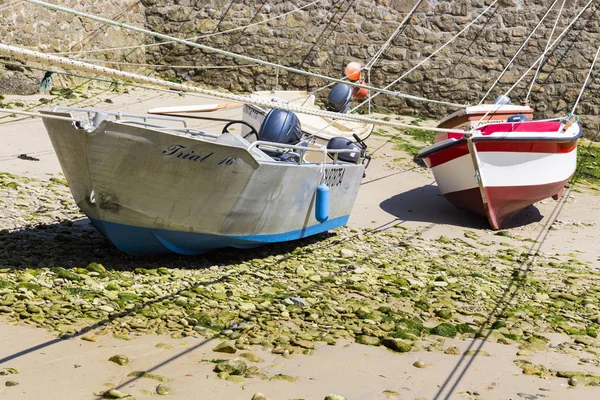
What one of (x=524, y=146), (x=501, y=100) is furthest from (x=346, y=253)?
(x=501, y=100)

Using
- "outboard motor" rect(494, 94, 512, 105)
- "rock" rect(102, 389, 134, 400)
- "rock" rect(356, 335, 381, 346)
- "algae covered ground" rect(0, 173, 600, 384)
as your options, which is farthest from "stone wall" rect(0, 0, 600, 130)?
"rock" rect(102, 389, 134, 400)

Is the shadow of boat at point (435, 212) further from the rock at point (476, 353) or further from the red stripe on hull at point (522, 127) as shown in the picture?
the rock at point (476, 353)

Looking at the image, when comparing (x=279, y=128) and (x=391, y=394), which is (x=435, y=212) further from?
(x=391, y=394)

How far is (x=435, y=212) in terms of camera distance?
990cm

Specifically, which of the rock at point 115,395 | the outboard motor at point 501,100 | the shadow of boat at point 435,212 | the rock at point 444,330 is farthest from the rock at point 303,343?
the outboard motor at point 501,100

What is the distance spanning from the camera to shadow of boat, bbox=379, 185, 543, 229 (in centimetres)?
952

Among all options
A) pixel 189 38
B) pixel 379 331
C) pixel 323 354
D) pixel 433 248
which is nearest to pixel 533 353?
pixel 379 331

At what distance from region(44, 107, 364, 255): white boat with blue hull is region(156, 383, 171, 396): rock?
6.76 feet

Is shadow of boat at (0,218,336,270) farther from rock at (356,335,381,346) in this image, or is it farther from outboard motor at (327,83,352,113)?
outboard motor at (327,83,352,113)

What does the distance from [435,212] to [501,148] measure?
1156mm

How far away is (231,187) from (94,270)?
112 cm

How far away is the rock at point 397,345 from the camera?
5.02 m

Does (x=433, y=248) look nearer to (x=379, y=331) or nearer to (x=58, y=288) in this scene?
(x=379, y=331)

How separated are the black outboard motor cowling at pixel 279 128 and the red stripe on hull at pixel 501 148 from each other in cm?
243
